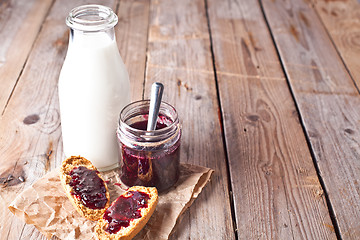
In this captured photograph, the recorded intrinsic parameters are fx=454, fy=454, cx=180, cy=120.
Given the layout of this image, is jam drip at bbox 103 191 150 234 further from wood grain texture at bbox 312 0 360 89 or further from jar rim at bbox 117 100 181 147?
wood grain texture at bbox 312 0 360 89

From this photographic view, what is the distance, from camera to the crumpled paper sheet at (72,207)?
93 cm

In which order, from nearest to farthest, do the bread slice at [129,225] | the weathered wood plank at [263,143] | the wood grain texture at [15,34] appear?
the bread slice at [129,225], the weathered wood plank at [263,143], the wood grain texture at [15,34]

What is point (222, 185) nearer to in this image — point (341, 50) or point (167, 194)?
point (167, 194)

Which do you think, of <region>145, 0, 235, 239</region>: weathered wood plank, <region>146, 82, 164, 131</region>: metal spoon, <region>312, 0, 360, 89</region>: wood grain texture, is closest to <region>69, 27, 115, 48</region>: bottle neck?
<region>146, 82, 164, 131</region>: metal spoon

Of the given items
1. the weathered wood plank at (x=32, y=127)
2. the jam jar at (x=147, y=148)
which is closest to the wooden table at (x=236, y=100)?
the weathered wood plank at (x=32, y=127)

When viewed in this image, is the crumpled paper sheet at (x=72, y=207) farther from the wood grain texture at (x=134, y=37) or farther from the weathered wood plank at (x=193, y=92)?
the wood grain texture at (x=134, y=37)

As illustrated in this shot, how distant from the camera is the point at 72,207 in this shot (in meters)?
0.98

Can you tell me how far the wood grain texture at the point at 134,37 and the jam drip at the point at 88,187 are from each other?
0.41m

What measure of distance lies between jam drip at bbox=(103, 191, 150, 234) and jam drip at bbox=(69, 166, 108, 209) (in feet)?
0.14

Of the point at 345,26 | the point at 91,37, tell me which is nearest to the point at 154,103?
the point at 91,37

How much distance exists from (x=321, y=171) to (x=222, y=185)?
0.86 feet

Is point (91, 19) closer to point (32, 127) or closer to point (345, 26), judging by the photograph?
point (32, 127)

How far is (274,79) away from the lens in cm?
153

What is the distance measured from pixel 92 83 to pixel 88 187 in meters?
0.23
